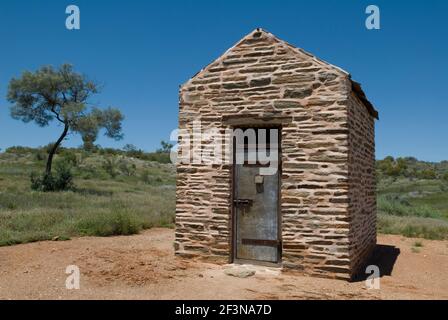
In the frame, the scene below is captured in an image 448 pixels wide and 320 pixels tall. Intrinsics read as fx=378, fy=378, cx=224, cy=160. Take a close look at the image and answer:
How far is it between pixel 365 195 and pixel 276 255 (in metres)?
2.65

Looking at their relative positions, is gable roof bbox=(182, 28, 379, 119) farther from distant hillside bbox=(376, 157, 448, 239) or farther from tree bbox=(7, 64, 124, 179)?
tree bbox=(7, 64, 124, 179)

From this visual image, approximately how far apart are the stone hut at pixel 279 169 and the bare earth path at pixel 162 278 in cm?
49

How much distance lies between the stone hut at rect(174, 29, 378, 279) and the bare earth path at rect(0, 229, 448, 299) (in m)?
0.49

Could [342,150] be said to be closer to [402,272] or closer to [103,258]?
[402,272]

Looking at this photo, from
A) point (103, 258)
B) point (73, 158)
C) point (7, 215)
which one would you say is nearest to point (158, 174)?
point (73, 158)

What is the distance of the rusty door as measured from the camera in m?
6.98

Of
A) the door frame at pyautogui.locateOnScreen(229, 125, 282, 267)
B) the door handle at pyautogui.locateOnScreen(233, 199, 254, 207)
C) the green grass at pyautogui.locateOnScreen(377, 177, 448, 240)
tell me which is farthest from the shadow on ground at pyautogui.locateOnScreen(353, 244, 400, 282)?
Result: the green grass at pyautogui.locateOnScreen(377, 177, 448, 240)

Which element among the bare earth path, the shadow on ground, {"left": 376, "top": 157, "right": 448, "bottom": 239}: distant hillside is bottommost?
the shadow on ground

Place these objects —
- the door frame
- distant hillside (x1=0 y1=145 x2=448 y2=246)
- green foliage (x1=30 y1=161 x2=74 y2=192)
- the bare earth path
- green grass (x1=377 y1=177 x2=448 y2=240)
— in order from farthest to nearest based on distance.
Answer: green foliage (x1=30 y1=161 x2=74 y2=192), green grass (x1=377 y1=177 x2=448 y2=240), distant hillside (x1=0 y1=145 x2=448 y2=246), the door frame, the bare earth path

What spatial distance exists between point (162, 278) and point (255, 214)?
205 centimetres

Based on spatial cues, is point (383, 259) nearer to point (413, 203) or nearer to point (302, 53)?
point (302, 53)

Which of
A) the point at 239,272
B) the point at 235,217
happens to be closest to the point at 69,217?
the point at 235,217

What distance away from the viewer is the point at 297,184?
671 cm

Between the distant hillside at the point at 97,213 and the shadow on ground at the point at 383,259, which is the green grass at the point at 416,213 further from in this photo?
the shadow on ground at the point at 383,259
